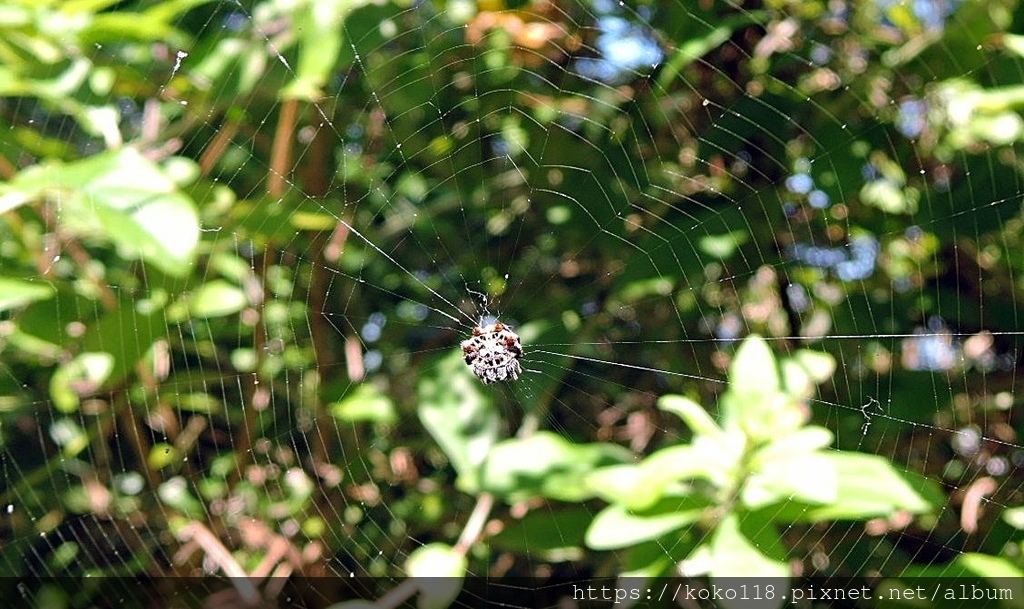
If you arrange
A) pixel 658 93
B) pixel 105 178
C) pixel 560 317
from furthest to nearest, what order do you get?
pixel 560 317 → pixel 658 93 → pixel 105 178

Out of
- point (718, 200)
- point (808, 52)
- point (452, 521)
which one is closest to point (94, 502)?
point (452, 521)

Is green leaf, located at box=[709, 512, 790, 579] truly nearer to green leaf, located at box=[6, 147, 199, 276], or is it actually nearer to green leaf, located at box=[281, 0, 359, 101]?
green leaf, located at box=[6, 147, 199, 276]

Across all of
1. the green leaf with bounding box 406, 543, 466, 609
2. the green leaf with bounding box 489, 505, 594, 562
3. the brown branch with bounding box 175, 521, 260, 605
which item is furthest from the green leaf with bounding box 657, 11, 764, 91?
the brown branch with bounding box 175, 521, 260, 605

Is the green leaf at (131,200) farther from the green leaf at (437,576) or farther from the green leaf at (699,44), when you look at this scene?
the green leaf at (699,44)

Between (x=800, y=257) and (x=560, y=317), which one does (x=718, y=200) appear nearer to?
(x=800, y=257)

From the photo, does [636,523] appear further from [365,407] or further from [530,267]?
[530,267]
